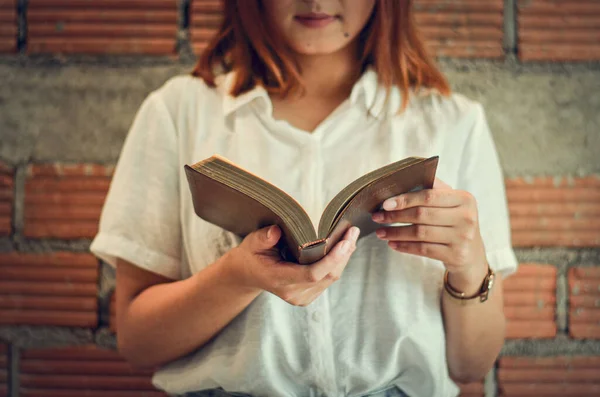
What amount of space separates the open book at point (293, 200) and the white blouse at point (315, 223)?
0.19 meters

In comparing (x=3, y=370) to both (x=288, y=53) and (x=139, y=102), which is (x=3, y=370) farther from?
(x=288, y=53)

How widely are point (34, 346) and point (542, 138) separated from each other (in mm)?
1197

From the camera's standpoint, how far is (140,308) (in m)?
0.90

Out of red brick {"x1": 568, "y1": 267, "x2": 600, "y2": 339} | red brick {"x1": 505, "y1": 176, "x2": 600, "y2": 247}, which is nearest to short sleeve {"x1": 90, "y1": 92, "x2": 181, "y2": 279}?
red brick {"x1": 505, "y1": 176, "x2": 600, "y2": 247}

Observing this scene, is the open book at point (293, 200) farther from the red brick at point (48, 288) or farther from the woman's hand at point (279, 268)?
the red brick at point (48, 288)

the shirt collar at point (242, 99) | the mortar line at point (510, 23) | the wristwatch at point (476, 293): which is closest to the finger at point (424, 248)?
the wristwatch at point (476, 293)

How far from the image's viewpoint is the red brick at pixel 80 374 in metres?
1.23

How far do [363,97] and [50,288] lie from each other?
2.60 feet

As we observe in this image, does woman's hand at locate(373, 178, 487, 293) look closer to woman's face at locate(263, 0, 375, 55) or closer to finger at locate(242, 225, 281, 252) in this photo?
finger at locate(242, 225, 281, 252)

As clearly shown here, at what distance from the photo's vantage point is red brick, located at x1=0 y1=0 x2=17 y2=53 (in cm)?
121

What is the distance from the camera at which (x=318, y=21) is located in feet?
2.94

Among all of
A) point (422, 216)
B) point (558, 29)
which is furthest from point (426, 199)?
point (558, 29)

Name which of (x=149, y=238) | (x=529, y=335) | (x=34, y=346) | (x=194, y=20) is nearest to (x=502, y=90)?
(x=529, y=335)

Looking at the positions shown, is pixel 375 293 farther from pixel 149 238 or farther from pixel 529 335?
pixel 529 335
